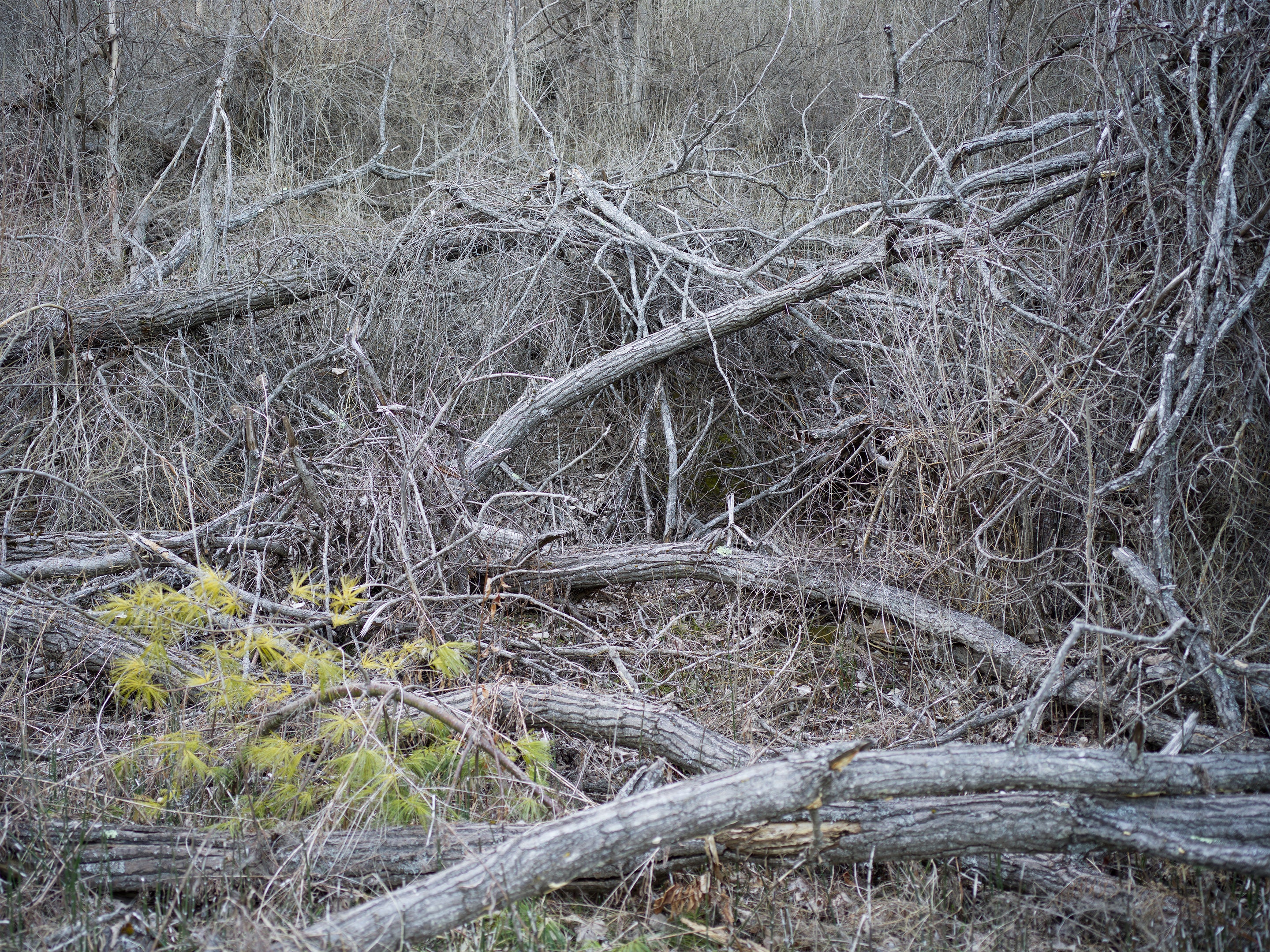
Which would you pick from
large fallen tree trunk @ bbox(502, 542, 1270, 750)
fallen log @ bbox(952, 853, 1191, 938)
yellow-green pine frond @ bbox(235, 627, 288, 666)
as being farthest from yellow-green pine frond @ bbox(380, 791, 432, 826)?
fallen log @ bbox(952, 853, 1191, 938)

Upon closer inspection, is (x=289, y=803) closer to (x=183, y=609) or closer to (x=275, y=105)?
(x=183, y=609)

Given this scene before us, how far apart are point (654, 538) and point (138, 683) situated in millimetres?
2378

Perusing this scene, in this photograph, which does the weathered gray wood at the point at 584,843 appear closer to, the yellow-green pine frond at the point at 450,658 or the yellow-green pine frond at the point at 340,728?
the yellow-green pine frond at the point at 340,728

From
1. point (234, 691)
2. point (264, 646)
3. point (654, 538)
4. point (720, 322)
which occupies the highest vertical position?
point (720, 322)

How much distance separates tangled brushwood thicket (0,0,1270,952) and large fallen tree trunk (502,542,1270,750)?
2 centimetres

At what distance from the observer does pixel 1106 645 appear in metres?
3.10

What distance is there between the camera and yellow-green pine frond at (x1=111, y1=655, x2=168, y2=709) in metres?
2.78

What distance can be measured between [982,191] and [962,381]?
69.7 inches

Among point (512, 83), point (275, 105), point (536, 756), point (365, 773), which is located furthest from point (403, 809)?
point (275, 105)

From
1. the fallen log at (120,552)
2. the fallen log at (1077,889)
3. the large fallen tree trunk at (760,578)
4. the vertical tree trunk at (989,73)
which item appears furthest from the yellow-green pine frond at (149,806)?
the vertical tree trunk at (989,73)

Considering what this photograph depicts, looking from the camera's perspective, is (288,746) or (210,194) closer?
(288,746)

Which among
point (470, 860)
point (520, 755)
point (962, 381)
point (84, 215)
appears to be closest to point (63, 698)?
point (520, 755)

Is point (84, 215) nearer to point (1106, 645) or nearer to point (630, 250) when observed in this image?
point (630, 250)

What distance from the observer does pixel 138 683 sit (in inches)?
110
